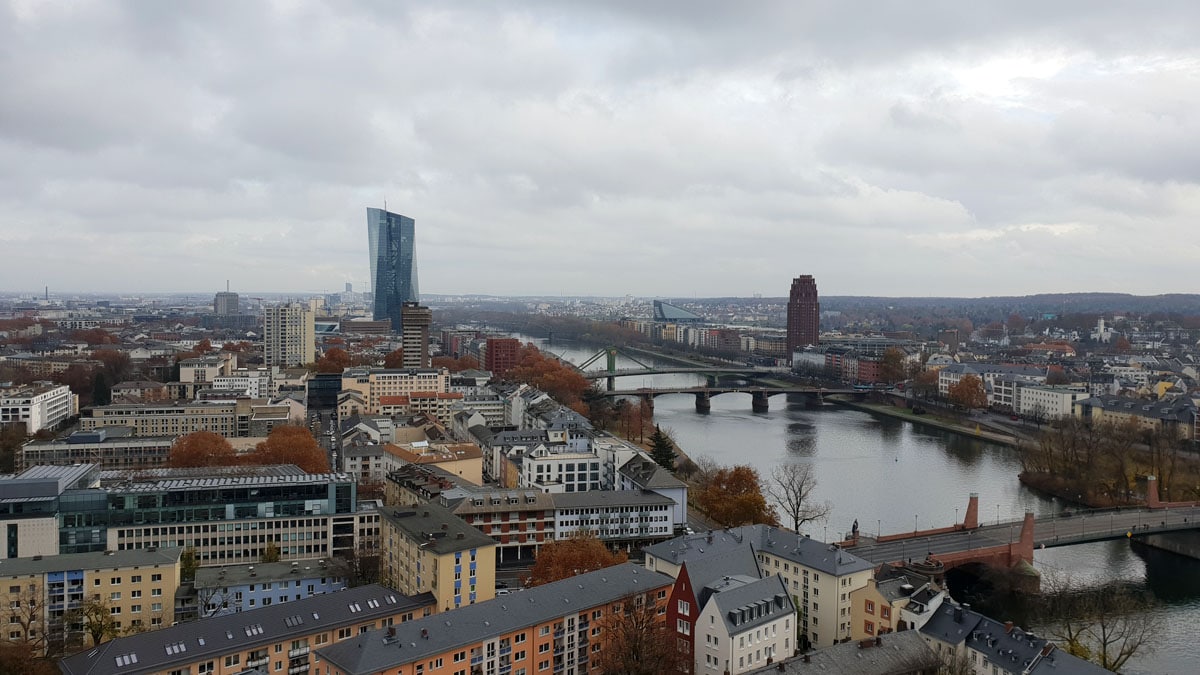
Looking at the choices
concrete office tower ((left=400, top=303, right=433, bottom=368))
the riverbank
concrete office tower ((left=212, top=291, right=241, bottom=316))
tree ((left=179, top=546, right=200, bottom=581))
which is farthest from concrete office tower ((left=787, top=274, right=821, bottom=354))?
concrete office tower ((left=212, top=291, right=241, bottom=316))

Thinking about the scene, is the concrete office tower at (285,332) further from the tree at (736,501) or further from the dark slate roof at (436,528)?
the dark slate roof at (436,528)

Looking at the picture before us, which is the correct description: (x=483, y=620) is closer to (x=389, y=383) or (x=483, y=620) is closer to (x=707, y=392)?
(x=389, y=383)

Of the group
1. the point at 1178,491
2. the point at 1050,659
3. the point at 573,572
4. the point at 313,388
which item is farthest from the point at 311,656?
the point at 313,388

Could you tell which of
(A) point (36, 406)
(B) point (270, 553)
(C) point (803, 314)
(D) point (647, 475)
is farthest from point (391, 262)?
(B) point (270, 553)

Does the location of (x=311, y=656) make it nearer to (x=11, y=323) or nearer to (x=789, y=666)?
(x=789, y=666)

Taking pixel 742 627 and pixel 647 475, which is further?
pixel 647 475
